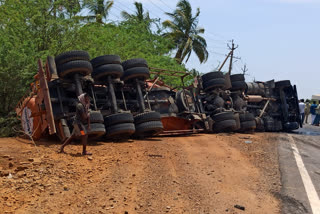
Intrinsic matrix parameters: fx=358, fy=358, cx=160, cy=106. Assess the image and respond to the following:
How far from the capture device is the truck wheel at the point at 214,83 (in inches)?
500

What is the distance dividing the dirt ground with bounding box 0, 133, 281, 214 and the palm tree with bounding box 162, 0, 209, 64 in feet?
91.1

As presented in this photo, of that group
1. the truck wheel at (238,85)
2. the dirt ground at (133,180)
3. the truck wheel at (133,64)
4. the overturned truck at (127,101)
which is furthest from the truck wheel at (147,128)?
the truck wheel at (238,85)

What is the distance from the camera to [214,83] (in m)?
12.7

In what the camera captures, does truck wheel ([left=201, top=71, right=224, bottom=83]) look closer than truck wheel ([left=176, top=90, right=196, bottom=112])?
No

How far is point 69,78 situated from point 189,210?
17.8ft

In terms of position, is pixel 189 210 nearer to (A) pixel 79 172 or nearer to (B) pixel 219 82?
(A) pixel 79 172

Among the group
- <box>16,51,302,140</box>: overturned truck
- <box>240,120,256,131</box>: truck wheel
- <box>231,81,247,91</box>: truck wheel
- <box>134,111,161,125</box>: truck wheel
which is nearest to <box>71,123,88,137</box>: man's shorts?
<box>16,51,302,140</box>: overturned truck

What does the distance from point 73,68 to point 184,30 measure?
28.3m

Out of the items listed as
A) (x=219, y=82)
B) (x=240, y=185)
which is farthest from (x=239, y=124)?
(x=240, y=185)

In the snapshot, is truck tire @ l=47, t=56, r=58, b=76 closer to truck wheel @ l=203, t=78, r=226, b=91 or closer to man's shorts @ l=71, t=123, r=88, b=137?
man's shorts @ l=71, t=123, r=88, b=137

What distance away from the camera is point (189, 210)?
4328mm

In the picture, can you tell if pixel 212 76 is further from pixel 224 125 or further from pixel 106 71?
pixel 106 71

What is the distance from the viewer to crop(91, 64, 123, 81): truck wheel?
9180mm

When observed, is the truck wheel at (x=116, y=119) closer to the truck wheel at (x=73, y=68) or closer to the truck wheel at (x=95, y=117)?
the truck wheel at (x=95, y=117)
